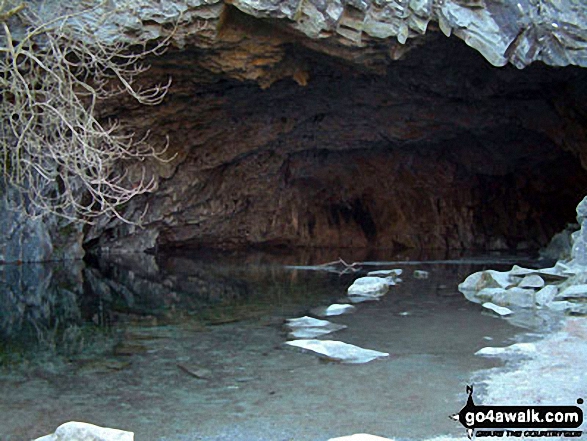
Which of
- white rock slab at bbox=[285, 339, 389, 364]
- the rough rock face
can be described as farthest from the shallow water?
the rough rock face

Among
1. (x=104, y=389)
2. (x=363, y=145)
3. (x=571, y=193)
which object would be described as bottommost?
(x=104, y=389)

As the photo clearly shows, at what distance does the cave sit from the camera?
44.2 feet

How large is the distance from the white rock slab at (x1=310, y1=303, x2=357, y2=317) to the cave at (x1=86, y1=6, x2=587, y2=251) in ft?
17.5

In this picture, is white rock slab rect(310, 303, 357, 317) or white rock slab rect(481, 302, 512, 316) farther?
white rock slab rect(310, 303, 357, 317)

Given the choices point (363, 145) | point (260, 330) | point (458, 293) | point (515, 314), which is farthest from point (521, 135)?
point (260, 330)

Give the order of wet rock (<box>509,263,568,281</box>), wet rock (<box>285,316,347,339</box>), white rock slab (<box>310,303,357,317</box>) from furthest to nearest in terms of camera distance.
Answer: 1. wet rock (<box>509,263,568,281</box>)
2. white rock slab (<box>310,303,357,317</box>)
3. wet rock (<box>285,316,347,339</box>)

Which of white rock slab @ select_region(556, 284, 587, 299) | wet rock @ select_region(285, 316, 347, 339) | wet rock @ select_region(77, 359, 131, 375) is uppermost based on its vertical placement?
white rock slab @ select_region(556, 284, 587, 299)

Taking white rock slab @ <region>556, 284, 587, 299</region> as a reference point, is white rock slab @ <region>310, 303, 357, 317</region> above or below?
below

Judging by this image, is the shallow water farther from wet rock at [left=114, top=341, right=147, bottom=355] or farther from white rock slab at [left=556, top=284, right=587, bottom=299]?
white rock slab at [left=556, top=284, right=587, bottom=299]

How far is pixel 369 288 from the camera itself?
10031mm

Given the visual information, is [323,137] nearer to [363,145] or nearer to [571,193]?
[363,145]

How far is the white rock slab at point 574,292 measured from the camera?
27.8ft

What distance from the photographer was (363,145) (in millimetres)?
19875

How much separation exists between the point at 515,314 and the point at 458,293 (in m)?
2.15
